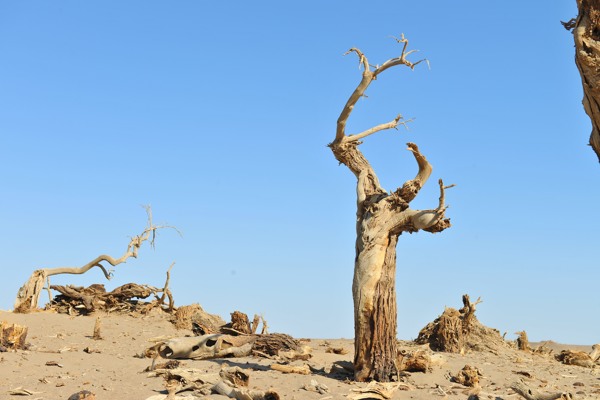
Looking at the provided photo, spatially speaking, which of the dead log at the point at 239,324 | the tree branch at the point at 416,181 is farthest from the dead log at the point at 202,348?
the tree branch at the point at 416,181

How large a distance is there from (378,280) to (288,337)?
459 cm

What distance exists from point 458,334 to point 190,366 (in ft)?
23.1

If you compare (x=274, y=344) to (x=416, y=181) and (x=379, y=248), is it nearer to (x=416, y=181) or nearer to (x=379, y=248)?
(x=379, y=248)

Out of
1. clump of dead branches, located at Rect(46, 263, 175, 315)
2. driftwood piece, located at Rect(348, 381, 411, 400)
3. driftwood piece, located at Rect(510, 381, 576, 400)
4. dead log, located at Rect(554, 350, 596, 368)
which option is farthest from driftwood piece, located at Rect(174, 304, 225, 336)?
driftwood piece, located at Rect(510, 381, 576, 400)

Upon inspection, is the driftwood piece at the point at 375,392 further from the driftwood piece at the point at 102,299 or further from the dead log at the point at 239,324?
the driftwood piece at the point at 102,299

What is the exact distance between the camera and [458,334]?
56.7 ft

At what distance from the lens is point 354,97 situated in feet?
43.2

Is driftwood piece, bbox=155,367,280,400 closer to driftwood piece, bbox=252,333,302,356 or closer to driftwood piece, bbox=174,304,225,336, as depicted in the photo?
driftwood piece, bbox=252,333,302,356

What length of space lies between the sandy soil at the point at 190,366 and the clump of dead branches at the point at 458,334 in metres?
0.46

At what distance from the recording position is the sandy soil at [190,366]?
39.1ft

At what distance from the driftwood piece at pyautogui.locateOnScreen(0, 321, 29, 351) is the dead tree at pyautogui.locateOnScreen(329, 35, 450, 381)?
7.68m

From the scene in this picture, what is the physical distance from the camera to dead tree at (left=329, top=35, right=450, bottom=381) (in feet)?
41.1

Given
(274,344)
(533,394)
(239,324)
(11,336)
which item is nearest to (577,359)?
(533,394)

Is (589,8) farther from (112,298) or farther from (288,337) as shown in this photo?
(112,298)
